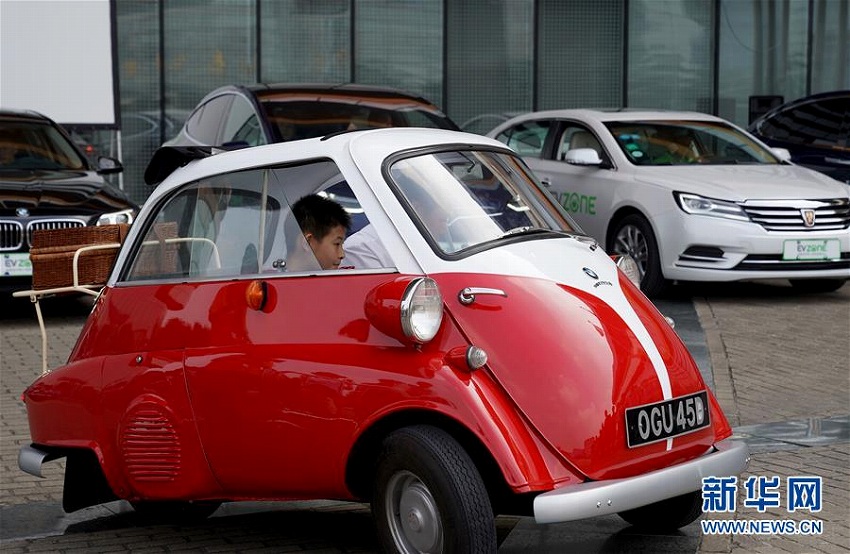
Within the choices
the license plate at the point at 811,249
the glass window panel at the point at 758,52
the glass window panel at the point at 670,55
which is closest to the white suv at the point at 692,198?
the license plate at the point at 811,249

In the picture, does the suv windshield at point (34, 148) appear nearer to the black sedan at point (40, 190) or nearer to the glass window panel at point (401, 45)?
the black sedan at point (40, 190)

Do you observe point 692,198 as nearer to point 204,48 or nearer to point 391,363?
point 391,363

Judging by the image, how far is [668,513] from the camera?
216 inches

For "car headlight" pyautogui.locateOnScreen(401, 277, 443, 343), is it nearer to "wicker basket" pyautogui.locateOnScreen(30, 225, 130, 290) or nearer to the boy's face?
the boy's face

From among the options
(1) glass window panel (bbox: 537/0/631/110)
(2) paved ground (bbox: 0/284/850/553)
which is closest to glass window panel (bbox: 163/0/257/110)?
(1) glass window panel (bbox: 537/0/631/110)

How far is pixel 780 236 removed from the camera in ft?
39.0

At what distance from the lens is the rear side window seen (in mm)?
15125

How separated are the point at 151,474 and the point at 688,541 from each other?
2098 mm

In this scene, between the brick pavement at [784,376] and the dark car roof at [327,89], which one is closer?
the brick pavement at [784,376]

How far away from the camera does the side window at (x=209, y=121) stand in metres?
12.1

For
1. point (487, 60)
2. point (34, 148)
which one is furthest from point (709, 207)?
point (487, 60)

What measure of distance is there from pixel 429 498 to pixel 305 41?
16680 mm

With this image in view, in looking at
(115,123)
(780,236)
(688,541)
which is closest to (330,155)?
(688,541)

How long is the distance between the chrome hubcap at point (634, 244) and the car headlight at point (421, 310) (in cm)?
794
